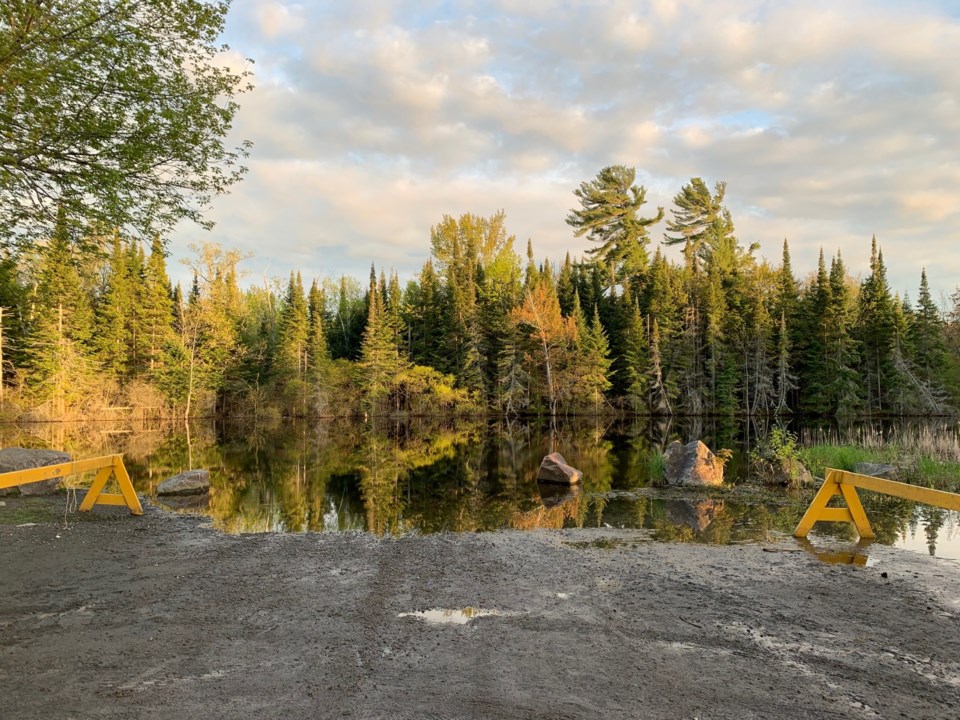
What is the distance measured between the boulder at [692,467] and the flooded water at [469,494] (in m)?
0.61

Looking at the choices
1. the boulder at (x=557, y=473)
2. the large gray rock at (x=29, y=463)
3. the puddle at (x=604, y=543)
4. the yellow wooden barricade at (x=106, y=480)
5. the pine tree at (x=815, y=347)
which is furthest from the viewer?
the pine tree at (x=815, y=347)

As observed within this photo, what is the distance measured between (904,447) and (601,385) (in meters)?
35.4

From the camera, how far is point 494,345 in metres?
58.3

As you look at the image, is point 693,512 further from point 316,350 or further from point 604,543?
Result: point 316,350

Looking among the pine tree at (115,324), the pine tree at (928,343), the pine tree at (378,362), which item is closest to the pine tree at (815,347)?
the pine tree at (928,343)

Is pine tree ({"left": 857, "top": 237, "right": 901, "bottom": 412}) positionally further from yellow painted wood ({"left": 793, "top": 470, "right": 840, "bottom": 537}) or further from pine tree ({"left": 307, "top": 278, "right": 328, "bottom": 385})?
yellow painted wood ({"left": 793, "top": 470, "right": 840, "bottom": 537})

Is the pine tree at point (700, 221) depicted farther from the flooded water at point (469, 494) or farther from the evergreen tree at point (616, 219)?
the flooded water at point (469, 494)

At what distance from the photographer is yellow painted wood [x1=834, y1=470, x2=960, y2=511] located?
6363 millimetres

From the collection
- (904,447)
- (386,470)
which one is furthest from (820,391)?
(386,470)

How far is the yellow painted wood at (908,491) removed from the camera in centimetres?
636

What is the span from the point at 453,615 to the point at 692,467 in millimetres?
11660

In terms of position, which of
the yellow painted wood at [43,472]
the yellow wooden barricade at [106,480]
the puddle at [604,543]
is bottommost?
the puddle at [604,543]

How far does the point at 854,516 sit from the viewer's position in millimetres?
8922

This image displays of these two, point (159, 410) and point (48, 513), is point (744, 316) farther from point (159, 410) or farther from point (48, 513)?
point (48, 513)
